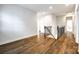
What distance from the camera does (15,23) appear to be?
369 centimetres

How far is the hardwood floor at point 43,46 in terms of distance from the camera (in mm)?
3069

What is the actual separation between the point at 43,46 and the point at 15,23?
1348 mm

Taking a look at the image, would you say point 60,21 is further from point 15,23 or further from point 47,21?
point 15,23

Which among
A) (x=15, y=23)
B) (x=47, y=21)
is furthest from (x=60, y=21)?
(x=15, y=23)

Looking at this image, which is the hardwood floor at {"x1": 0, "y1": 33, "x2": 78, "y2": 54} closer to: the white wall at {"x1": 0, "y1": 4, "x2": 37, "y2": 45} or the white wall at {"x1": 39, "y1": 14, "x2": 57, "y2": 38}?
the white wall at {"x1": 0, "y1": 4, "x2": 37, "y2": 45}

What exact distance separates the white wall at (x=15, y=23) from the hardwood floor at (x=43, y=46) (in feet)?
0.83

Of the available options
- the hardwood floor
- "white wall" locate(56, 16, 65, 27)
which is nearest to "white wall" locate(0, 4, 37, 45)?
the hardwood floor

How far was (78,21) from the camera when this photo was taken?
3148 mm

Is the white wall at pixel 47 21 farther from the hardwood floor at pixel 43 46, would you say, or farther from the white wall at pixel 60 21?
the hardwood floor at pixel 43 46

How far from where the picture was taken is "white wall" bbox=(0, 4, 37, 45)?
11.3ft

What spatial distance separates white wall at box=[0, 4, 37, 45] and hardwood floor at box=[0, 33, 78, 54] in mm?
252

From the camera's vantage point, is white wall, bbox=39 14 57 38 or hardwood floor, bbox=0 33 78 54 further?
white wall, bbox=39 14 57 38

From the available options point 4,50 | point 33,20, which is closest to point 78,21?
point 33,20
